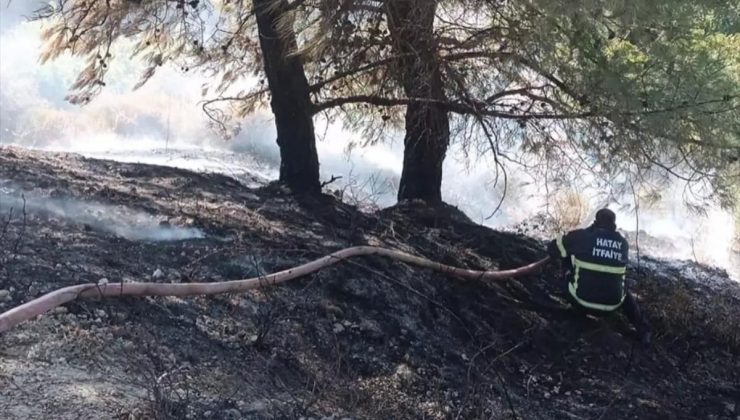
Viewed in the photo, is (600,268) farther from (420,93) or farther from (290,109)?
(290,109)

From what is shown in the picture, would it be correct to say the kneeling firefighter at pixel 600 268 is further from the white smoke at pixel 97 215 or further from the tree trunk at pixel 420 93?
the white smoke at pixel 97 215

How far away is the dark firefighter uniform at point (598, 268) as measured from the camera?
255 inches

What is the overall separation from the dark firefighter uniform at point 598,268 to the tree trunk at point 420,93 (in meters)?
1.63

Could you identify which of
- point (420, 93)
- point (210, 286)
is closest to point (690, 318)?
point (420, 93)

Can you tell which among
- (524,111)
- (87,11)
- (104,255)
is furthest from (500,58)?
(87,11)

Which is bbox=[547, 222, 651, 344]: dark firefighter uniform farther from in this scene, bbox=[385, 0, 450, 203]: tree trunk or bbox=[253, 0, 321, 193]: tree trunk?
bbox=[253, 0, 321, 193]: tree trunk

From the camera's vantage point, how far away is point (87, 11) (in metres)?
7.61

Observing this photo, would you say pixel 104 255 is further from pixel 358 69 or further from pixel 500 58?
pixel 500 58

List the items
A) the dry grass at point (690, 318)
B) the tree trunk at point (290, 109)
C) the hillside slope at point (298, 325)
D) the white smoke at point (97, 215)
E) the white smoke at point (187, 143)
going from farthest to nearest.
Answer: the white smoke at point (187, 143)
the tree trunk at point (290, 109)
the dry grass at point (690, 318)
the white smoke at point (97, 215)
the hillside slope at point (298, 325)

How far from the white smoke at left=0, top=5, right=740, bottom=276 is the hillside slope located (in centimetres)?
365

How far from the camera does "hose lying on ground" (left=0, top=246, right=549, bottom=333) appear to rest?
144 inches

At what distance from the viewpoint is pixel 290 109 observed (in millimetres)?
8297

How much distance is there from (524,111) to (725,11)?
1770mm

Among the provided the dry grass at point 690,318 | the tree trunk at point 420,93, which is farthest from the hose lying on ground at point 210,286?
the tree trunk at point 420,93
